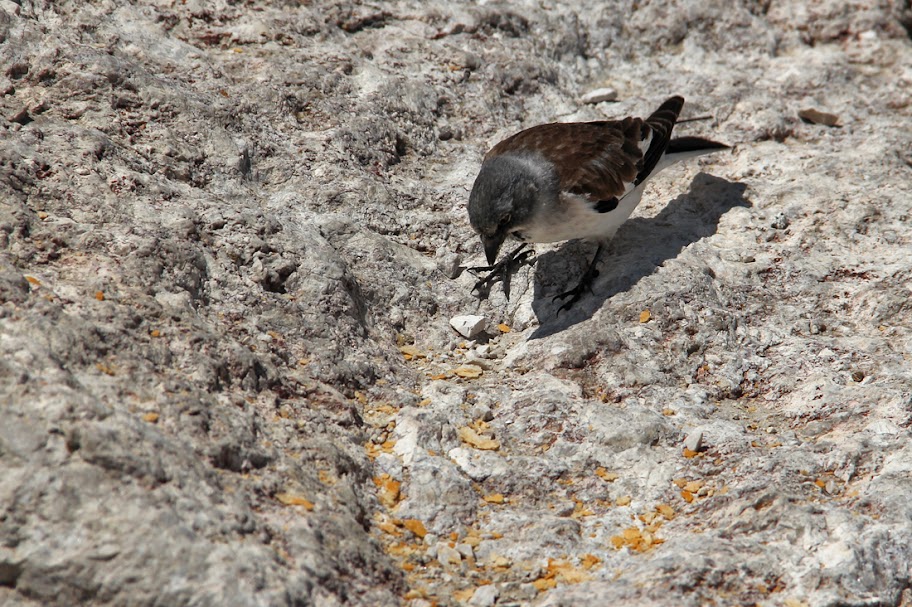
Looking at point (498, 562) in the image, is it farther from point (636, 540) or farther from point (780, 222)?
point (780, 222)

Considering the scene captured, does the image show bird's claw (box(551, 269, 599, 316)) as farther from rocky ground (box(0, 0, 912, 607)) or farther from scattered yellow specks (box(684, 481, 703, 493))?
scattered yellow specks (box(684, 481, 703, 493))

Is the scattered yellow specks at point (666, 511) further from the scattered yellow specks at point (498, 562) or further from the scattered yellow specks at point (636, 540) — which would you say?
the scattered yellow specks at point (498, 562)

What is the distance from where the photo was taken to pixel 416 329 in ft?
16.5

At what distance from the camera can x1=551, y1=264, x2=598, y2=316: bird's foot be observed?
16.8ft

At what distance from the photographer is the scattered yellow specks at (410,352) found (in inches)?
190

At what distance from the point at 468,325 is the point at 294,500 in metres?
1.87

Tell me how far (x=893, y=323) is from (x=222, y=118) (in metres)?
4.32

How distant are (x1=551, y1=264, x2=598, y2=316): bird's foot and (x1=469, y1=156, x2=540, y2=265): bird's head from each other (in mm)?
485

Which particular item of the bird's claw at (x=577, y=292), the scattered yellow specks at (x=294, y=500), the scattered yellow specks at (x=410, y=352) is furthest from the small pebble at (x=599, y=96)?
the scattered yellow specks at (x=294, y=500)

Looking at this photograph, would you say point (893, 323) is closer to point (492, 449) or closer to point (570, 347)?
point (570, 347)

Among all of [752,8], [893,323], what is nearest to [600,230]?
[893,323]

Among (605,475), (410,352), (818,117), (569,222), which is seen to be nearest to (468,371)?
(410,352)

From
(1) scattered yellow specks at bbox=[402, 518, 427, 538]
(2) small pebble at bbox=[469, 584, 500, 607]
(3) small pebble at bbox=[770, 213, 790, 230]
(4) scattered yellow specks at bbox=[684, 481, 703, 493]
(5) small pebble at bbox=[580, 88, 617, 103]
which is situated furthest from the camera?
(5) small pebble at bbox=[580, 88, 617, 103]

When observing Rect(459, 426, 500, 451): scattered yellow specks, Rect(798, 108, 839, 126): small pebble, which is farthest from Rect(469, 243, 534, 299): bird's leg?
Rect(798, 108, 839, 126): small pebble
